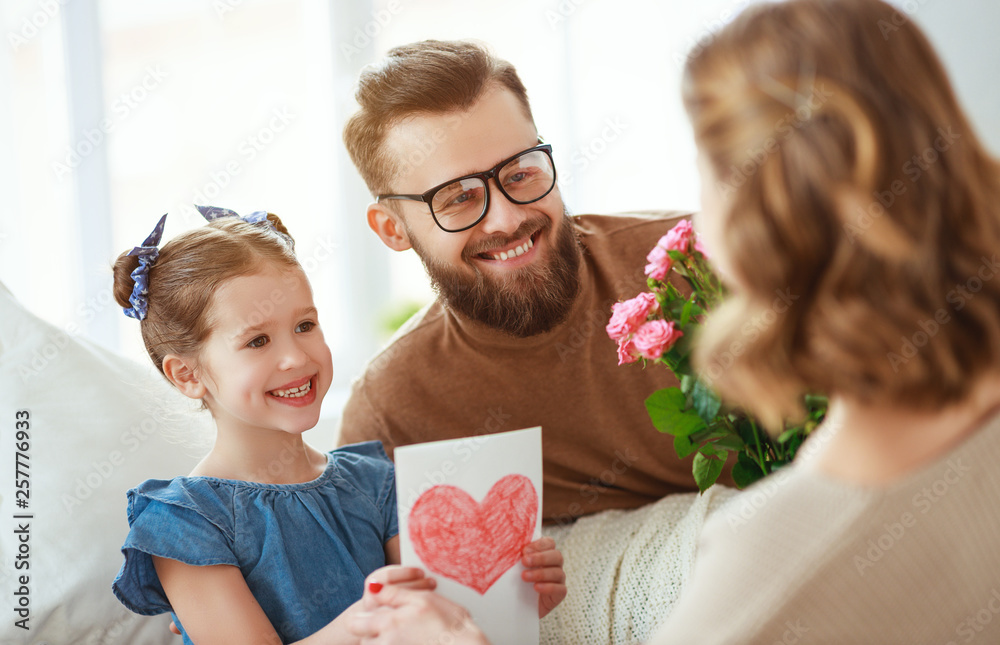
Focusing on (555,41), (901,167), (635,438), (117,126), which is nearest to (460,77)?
(635,438)

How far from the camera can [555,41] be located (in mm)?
3449

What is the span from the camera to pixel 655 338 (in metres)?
1.09

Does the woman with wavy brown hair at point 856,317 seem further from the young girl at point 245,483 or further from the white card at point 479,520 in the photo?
the young girl at point 245,483

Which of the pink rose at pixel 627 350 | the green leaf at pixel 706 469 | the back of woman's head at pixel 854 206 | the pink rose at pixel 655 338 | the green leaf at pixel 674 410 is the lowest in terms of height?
the green leaf at pixel 706 469

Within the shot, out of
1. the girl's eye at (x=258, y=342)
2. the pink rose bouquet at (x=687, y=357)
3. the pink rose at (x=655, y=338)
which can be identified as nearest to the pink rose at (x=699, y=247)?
the pink rose bouquet at (x=687, y=357)

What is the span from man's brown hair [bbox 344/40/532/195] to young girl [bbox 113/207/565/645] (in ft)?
1.45

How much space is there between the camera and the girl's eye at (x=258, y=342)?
1.34 metres

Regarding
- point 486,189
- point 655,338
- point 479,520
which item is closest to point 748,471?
point 655,338

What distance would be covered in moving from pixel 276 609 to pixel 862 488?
0.91 metres

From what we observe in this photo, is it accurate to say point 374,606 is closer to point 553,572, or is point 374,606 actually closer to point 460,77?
point 553,572

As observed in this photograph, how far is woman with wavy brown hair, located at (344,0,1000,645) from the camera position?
0.75 metres

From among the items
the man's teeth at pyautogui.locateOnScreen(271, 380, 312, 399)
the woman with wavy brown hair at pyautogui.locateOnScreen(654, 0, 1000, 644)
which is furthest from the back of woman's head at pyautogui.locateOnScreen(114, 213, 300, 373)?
the woman with wavy brown hair at pyautogui.locateOnScreen(654, 0, 1000, 644)

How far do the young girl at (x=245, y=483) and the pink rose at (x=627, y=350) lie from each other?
1.02 feet

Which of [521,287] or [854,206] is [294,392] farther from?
[854,206]
